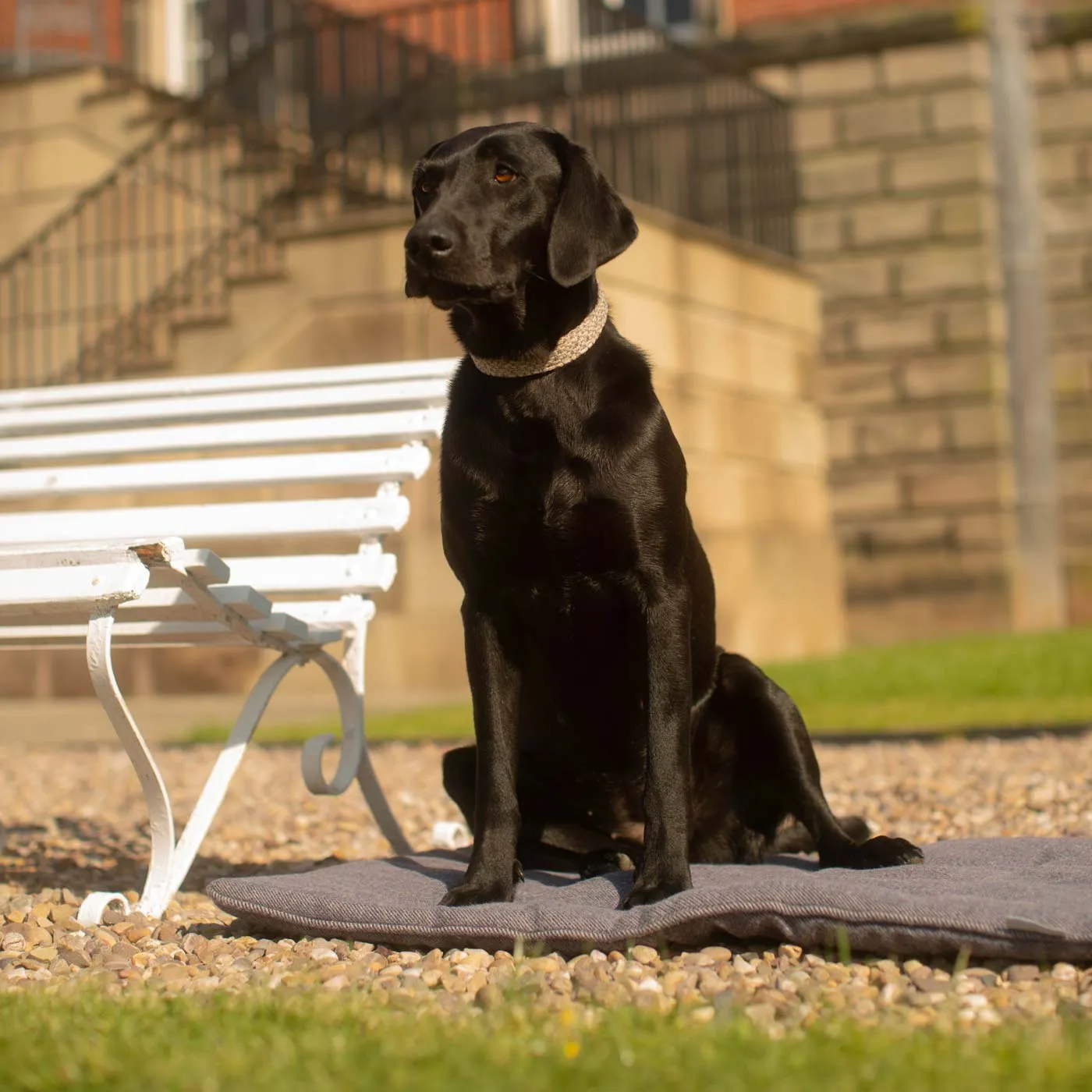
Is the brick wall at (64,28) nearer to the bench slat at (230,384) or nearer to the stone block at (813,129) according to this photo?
the stone block at (813,129)

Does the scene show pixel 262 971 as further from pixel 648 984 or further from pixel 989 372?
pixel 989 372

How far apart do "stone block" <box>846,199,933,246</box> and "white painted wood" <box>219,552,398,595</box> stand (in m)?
10.4

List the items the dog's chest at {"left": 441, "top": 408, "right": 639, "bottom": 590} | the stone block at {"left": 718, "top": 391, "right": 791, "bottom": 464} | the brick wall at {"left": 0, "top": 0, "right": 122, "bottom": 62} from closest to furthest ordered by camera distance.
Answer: the dog's chest at {"left": 441, "top": 408, "right": 639, "bottom": 590} → the stone block at {"left": 718, "top": 391, "right": 791, "bottom": 464} → the brick wall at {"left": 0, "top": 0, "right": 122, "bottom": 62}

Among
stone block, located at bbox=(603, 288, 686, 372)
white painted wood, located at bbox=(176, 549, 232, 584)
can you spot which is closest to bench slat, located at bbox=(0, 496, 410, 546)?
white painted wood, located at bbox=(176, 549, 232, 584)

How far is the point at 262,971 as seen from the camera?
3.00m

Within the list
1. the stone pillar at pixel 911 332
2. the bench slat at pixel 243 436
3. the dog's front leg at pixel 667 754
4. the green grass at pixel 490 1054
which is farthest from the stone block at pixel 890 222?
the green grass at pixel 490 1054

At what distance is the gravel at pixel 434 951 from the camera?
2.64m

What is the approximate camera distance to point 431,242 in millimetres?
3205

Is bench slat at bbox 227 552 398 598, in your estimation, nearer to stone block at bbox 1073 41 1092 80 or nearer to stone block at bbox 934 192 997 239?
stone block at bbox 934 192 997 239

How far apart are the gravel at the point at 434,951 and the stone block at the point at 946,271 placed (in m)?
7.42

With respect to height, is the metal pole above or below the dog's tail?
above

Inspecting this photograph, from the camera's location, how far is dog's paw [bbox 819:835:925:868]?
3543mm

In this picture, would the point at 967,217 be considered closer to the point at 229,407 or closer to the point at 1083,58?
the point at 1083,58

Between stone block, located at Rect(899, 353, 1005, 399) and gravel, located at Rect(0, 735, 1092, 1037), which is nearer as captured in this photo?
gravel, located at Rect(0, 735, 1092, 1037)
